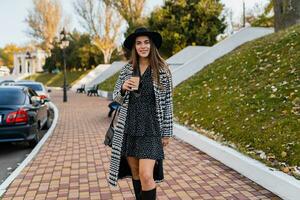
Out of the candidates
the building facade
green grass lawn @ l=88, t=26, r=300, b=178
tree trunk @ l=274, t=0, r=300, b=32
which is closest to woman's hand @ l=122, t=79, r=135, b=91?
green grass lawn @ l=88, t=26, r=300, b=178

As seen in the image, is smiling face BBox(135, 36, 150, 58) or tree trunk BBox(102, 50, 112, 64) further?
tree trunk BBox(102, 50, 112, 64)

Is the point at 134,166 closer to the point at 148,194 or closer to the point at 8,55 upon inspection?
the point at 148,194

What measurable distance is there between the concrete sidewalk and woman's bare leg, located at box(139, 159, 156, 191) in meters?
1.24

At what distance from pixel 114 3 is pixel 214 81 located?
3456 cm

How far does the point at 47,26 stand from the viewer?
62562mm

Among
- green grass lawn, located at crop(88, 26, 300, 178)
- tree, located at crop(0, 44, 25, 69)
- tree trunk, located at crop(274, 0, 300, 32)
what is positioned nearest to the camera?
green grass lawn, located at crop(88, 26, 300, 178)

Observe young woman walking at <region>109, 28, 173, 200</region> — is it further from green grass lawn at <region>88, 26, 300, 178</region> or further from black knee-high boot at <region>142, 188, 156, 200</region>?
green grass lawn at <region>88, 26, 300, 178</region>

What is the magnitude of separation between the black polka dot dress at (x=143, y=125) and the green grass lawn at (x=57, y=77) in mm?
48100

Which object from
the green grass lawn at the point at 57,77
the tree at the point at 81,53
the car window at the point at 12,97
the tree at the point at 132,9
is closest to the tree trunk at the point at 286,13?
the car window at the point at 12,97

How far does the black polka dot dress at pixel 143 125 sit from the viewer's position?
3.37 metres

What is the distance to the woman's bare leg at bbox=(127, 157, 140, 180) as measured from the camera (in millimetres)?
3518

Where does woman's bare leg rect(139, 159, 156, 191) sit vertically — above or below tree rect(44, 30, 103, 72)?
below

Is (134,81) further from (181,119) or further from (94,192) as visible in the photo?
(181,119)

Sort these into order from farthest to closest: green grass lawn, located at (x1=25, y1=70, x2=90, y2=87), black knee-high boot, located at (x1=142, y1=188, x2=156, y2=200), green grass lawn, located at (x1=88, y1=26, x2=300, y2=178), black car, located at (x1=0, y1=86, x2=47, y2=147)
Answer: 1. green grass lawn, located at (x1=25, y1=70, x2=90, y2=87)
2. black car, located at (x1=0, y1=86, x2=47, y2=147)
3. green grass lawn, located at (x1=88, y1=26, x2=300, y2=178)
4. black knee-high boot, located at (x1=142, y1=188, x2=156, y2=200)
